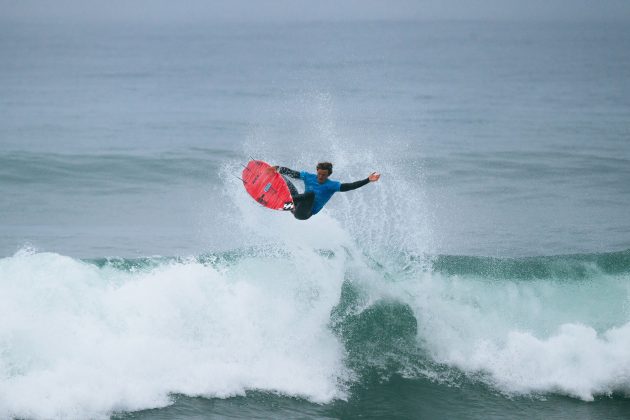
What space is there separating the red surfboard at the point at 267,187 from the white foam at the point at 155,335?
1.43 metres

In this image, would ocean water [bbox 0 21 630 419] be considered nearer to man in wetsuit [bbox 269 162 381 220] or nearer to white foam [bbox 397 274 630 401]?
white foam [bbox 397 274 630 401]

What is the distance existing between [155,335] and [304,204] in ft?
9.30

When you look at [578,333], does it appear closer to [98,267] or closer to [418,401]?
[418,401]

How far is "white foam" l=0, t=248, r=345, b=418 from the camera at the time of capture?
11406 mm

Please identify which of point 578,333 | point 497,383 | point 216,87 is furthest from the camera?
point 216,87

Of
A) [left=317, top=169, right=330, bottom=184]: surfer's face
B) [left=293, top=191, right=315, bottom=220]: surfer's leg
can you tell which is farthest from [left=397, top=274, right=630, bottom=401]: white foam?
[left=317, top=169, right=330, bottom=184]: surfer's face

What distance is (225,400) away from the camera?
1174 centimetres

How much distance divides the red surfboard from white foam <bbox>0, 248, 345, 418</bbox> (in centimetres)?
Answer: 143

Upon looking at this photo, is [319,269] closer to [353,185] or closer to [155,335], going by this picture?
[353,185]

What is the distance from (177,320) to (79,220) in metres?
10.2

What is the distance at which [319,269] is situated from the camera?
45.3 feet

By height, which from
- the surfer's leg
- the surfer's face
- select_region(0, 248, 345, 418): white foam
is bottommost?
select_region(0, 248, 345, 418): white foam

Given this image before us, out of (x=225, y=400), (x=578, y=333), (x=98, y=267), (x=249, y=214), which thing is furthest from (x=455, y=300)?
(x=98, y=267)

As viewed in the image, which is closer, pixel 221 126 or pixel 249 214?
pixel 249 214
